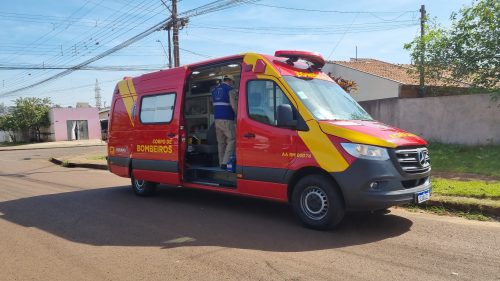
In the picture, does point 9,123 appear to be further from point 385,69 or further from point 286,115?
point 286,115

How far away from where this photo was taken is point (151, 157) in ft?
29.3

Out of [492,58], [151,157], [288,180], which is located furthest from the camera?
[492,58]

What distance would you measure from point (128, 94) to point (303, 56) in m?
4.54

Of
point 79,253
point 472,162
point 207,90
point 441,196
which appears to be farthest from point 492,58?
→ point 79,253

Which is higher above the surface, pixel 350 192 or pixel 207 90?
pixel 207 90

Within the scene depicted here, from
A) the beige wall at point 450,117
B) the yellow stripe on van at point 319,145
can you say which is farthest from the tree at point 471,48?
the yellow stripe on van at point 319,145

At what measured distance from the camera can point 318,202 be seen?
599 cm

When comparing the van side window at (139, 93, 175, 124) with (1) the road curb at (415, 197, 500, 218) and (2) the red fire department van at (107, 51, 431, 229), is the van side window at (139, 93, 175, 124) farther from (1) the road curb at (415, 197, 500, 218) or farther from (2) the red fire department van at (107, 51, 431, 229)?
(1) the road curb at (415, 197, 500, 218)

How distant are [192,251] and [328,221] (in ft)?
5.99

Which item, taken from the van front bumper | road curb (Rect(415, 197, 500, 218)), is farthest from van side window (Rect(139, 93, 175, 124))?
road curb (Rect(415, 197, 500, 218))

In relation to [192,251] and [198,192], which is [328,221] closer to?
[192,251]

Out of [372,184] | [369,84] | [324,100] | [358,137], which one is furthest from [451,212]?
[369,84]

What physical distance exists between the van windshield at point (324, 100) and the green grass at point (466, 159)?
4765 mm

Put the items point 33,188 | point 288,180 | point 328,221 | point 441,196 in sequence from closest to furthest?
point 328,221 → point 288,180 → point 441,196 → point 33,188
